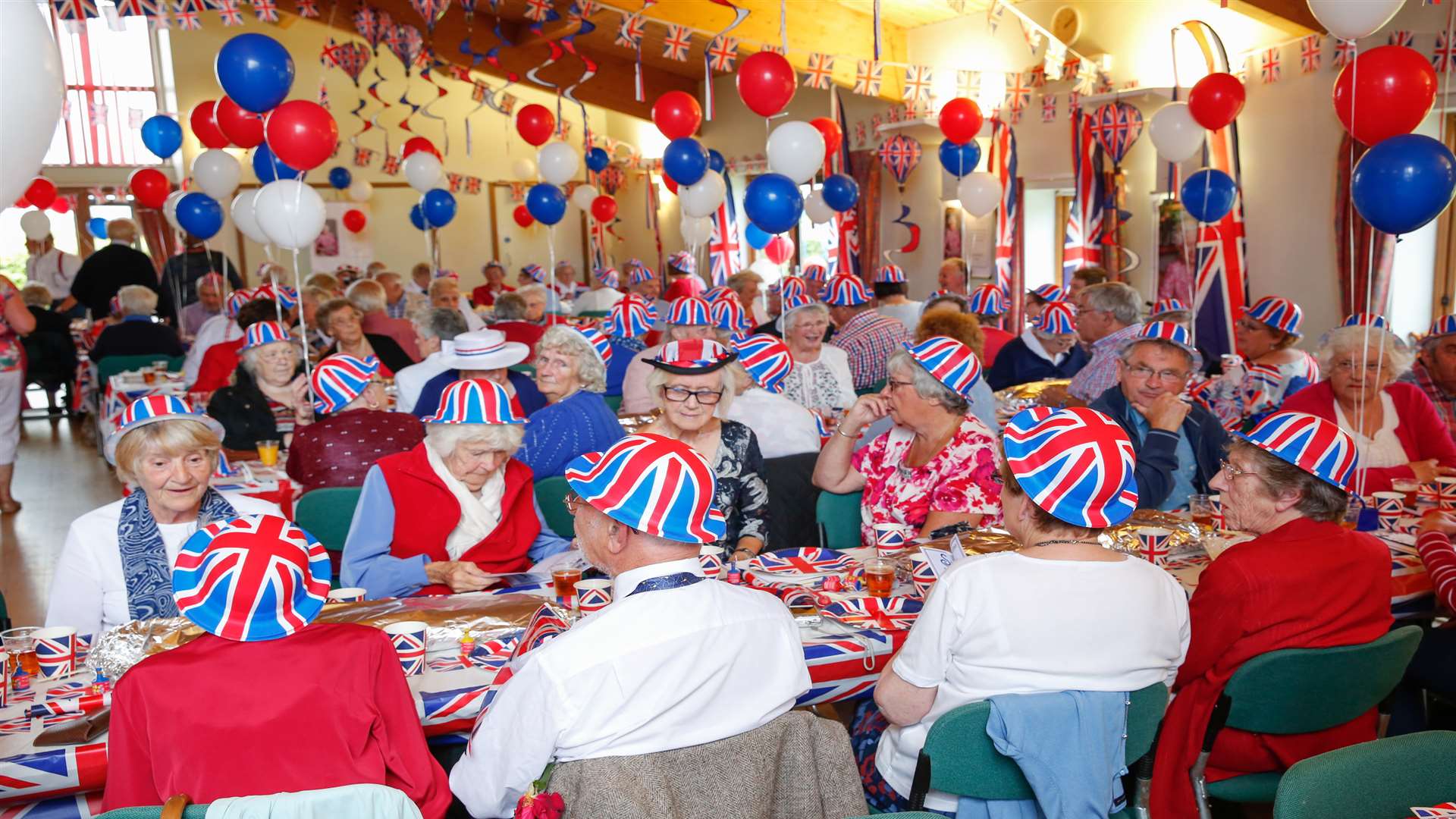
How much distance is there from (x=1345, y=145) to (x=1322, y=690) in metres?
7.54

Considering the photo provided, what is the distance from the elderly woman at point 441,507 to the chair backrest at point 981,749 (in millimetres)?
1621

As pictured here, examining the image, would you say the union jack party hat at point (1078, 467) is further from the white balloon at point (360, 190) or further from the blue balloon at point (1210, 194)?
the white balloon at point (360, 190)

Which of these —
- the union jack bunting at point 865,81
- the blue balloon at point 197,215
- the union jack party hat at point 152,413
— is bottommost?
the union jack party hat at point 152,413

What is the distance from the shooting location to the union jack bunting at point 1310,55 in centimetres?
839

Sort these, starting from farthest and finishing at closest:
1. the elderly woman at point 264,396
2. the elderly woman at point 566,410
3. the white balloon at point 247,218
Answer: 1. the white balloon at point 247,218
2. the elderly woman at point 264,396
3. the elderly woman at point 566,410

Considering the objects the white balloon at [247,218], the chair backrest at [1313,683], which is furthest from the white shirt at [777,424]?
the white balloon at [247,218]

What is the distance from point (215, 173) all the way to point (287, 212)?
12.3ft

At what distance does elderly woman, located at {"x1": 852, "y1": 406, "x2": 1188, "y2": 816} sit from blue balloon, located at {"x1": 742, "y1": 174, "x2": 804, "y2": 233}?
5.94 m

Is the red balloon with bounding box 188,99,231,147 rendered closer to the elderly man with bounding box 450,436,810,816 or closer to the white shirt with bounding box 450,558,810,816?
the elderly man with bounding box 450,436,810,816

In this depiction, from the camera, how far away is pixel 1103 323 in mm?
6469

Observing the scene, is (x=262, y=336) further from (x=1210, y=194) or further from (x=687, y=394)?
(x=1210, y=194)

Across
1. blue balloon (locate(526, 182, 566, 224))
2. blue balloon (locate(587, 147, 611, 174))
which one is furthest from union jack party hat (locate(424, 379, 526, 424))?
blue balloon (locate(587, 147, 611, 174))

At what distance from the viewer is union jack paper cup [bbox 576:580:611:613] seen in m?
2.65

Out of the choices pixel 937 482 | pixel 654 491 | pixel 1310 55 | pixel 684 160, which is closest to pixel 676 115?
pixel 684 160
